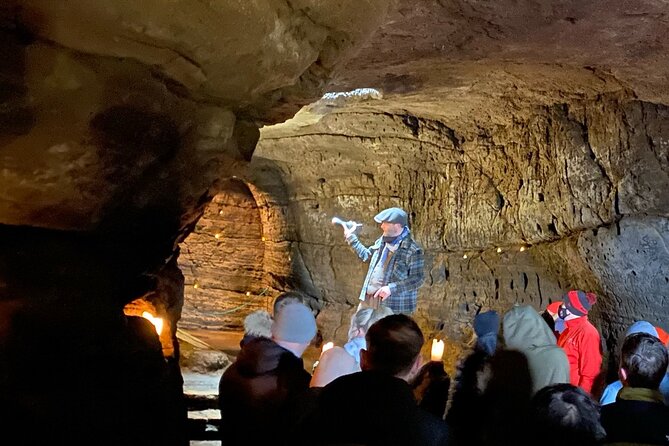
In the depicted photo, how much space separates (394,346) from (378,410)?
24 cm

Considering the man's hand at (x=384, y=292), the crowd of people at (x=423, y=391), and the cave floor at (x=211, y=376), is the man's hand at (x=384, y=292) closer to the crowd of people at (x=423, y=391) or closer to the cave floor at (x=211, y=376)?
the crowd of people at (x=423, y=391)

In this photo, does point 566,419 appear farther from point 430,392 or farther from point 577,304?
point 577,304

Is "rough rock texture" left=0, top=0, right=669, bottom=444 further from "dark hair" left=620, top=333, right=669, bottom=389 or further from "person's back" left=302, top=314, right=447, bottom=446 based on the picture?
"dark hair" left=620, top=333, right=669, bottom=389

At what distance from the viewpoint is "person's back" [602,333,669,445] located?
7.15ft

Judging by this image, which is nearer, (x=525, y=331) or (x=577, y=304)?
(x=525, y=331)

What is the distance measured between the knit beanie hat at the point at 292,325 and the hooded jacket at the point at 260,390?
7 centimetres

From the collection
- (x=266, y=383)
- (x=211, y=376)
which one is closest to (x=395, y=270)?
(x=211, y=376)

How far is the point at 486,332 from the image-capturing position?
3117 mm

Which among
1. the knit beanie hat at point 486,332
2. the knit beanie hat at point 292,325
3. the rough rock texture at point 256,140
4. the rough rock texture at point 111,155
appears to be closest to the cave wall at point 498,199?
the rough rock texture at point 256,140

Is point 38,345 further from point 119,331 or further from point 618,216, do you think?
point 618,216

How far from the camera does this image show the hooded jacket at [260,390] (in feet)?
8.73

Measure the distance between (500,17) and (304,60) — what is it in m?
1.20

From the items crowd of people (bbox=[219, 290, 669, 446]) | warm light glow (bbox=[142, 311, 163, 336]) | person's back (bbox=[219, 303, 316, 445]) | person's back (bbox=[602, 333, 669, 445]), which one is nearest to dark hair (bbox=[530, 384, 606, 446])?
crowd of people (bbox=[219, 290, 669, 446])

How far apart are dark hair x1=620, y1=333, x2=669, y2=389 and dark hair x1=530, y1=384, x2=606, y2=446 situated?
53cm
